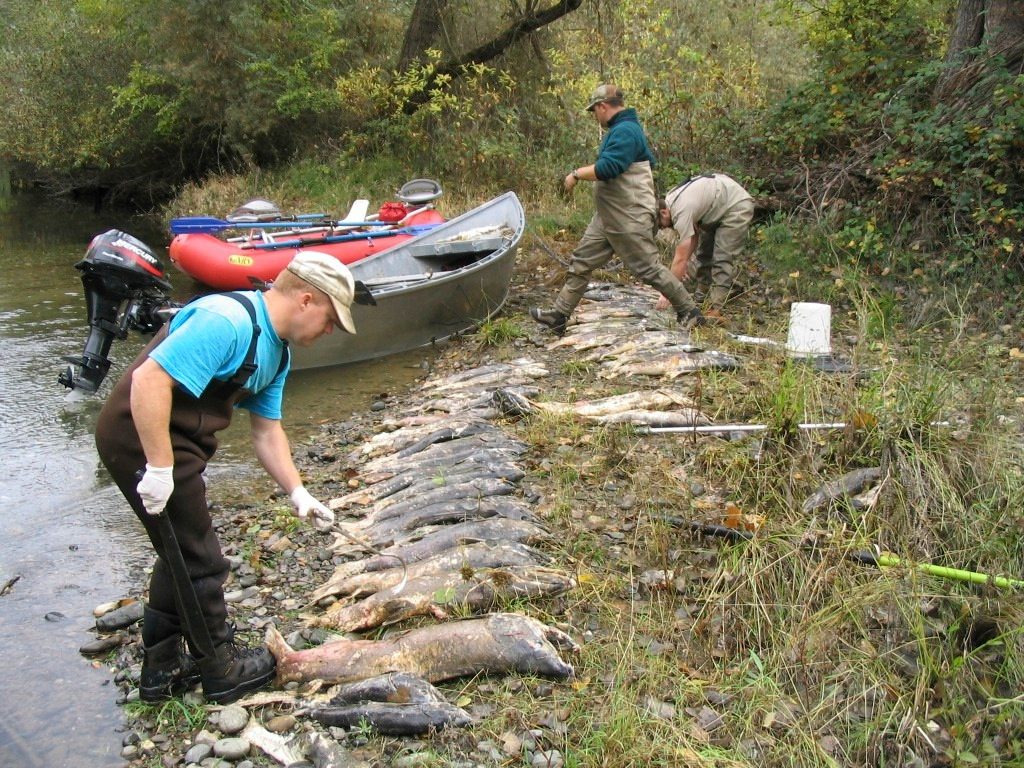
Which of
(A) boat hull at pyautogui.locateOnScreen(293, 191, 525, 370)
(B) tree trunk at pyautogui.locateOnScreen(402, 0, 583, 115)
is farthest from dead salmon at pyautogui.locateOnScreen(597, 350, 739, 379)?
(B) tree trunk at pyautogui.locateOnScreen(402, 0, 583, 115)

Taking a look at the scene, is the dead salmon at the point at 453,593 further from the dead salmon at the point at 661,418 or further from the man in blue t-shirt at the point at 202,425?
the dead salmon at the point at 661,418

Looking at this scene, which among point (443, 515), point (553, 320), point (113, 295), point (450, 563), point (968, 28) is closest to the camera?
point (450, 563)

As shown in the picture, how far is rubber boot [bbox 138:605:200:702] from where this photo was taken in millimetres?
3436

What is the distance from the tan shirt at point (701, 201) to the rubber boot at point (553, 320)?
4.49ft

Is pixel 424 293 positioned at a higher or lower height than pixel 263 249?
lower

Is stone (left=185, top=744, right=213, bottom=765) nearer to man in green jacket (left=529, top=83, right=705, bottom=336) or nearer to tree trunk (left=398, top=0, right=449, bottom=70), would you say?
man in green jacket (left=529, top=83, right=705, bottom=336)

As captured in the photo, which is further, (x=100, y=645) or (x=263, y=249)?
(x=263, y=249)

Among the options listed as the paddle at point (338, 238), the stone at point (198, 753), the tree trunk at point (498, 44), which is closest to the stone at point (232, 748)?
the stone at point (198, 753)

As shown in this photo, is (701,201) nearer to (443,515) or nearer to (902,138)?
(902,138)

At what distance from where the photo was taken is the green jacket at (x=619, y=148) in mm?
7176

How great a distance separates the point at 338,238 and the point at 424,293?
225cm

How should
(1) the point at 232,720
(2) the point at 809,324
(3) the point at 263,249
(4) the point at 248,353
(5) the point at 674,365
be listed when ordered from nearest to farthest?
(4) the point at 248,353 < (1) the point at 232,720 < (2) the point at 809,324 < (5) the point at 674,365 < (3) the point at 263,249

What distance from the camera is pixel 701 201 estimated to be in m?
8.09

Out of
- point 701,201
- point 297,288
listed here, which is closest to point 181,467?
point 297,288
